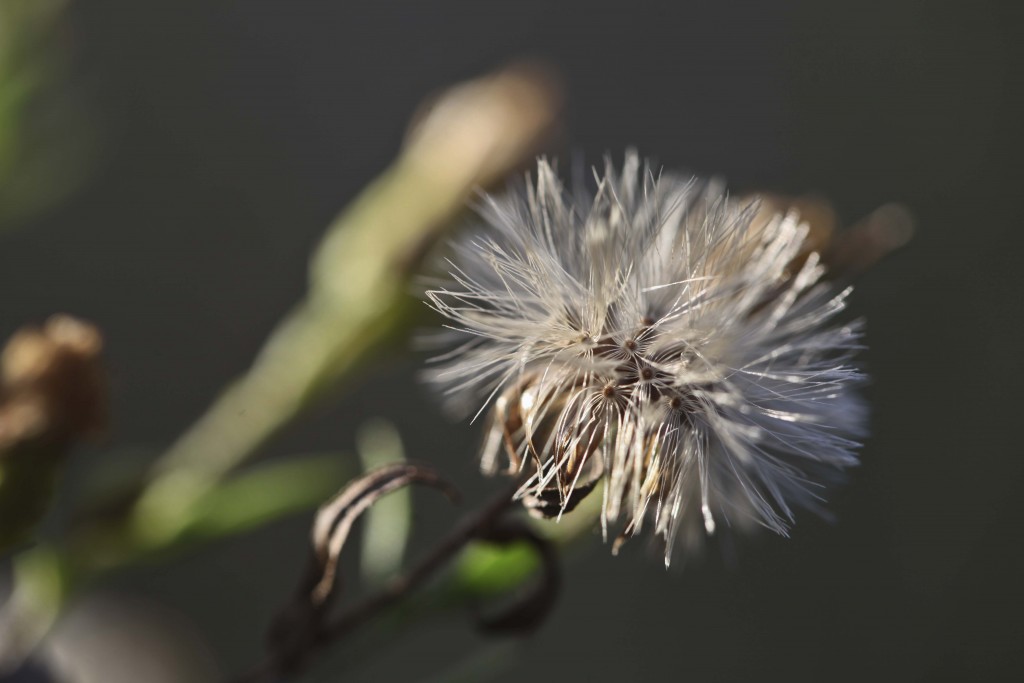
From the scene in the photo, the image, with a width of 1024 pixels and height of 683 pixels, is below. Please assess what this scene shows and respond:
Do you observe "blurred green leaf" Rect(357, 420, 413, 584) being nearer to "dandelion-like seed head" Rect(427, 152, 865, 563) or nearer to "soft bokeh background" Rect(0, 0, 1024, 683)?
"dandelion-like seed head" Rect(427, 152, 865, 563)

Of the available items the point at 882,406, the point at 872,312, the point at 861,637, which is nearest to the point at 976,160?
the point at 872,312

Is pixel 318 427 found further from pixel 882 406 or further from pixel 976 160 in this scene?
pixel 976 160

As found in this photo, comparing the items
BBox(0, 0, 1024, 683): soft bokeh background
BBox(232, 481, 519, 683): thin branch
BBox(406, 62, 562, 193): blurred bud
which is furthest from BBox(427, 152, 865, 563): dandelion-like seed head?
BBox(0, 0, 1024, 683): soft bokeh background

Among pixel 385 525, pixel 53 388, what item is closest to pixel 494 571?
pixel 385 525

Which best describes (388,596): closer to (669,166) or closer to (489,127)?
(489,127)

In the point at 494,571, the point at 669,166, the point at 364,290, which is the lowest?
the point at 494,571

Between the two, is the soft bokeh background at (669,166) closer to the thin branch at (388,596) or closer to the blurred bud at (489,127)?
the blurred bud at (489,127)
